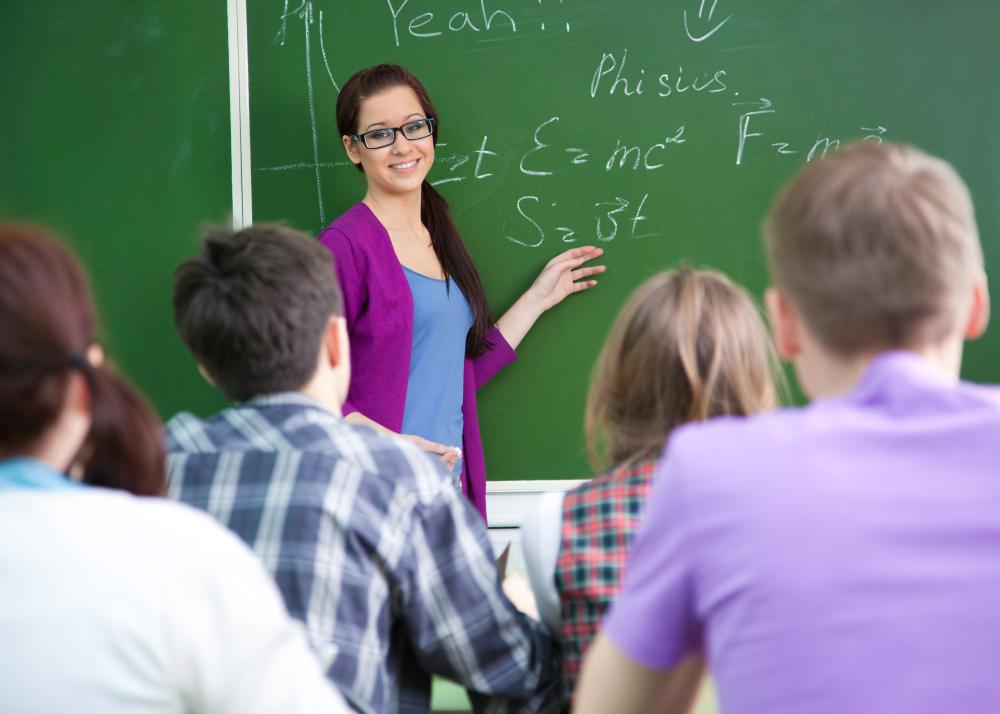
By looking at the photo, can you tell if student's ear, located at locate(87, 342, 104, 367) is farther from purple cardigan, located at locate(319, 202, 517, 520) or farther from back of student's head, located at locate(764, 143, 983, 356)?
purple cardigan, located at locate(319, 202, 517, 520)

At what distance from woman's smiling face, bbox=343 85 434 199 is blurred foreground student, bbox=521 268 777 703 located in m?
1.27

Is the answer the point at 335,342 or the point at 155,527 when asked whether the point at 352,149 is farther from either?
the point at 155,527

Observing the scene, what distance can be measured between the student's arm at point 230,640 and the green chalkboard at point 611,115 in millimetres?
1979

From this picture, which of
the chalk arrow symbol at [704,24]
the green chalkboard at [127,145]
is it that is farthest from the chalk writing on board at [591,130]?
the green chalkboard at [127,145]

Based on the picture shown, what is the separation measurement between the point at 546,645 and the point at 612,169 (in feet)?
5.53

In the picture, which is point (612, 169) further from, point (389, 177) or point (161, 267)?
point (161, 267)

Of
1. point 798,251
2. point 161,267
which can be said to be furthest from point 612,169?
point 798,251

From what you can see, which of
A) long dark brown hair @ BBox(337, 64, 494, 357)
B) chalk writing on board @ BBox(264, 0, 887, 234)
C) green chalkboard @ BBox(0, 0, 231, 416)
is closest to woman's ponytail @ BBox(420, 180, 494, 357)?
long dark brown hair @ BBox(337, 64, 494, 357)

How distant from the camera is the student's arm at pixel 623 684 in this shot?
932 millimetres

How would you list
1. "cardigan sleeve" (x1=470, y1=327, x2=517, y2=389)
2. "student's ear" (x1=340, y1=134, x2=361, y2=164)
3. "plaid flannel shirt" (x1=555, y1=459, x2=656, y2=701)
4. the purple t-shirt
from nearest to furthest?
the purple t-shirt < "plaid flannel shirt" (x1=555, y1=459, x2=656, y2=701) < "student's ear" (x1=340, y1=134, x2=361, y2=164) < "cardigan sleeve" (x1=470, y1=327, x2=517, y2=389)

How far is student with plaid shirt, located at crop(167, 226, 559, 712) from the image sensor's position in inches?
53.2

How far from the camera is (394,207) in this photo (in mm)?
2801

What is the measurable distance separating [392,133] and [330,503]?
1.56 metres

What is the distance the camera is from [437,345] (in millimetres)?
2775
